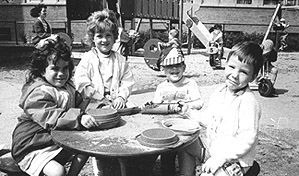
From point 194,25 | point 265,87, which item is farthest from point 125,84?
point 194,25

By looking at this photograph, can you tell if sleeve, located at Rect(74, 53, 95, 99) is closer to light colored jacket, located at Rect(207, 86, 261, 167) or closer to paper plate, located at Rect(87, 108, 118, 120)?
paper plate, located at Rect(87, 108, 118, 120)

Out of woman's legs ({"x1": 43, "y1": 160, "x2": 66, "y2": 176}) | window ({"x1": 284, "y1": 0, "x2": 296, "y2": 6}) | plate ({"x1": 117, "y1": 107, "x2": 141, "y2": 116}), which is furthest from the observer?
window ({"x1": 284, "y1": 0, "x2": 296, "y2": 6})

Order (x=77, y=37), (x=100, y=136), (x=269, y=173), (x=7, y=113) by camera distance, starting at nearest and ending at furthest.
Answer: (x=100, y=136)
(x=269, y=173)
(x=7, y=113)
(x=77, y=37)

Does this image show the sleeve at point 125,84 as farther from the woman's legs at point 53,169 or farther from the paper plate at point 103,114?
the woman's legs at point 53,169

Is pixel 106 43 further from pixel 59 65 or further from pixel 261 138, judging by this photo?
pixel 261 138

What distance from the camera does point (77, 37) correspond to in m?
20.8

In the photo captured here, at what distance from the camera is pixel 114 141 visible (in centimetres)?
236

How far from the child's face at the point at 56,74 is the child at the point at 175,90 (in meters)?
1.07

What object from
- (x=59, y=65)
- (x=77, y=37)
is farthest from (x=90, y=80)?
(x=77, y=37)

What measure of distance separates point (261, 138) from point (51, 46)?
10.8 feet

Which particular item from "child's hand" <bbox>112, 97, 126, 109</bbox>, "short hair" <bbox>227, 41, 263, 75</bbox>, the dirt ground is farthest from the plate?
the dirt ground

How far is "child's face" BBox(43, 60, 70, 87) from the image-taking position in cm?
278

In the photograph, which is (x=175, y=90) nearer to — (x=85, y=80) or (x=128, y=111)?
(x=128, y=111)

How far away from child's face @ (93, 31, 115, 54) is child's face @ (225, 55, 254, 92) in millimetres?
1299
